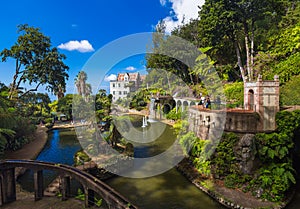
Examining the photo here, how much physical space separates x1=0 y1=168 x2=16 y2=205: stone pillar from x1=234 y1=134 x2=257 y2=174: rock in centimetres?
978

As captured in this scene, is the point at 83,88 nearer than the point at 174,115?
Yes

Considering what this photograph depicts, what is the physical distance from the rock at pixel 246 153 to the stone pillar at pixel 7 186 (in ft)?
32.1

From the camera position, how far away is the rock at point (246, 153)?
9164mm

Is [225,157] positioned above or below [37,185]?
below

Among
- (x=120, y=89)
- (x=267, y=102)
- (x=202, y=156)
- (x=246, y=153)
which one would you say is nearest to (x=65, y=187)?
(x=202, y=156)

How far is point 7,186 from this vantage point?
20.9 feet

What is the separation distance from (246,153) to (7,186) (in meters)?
10.0

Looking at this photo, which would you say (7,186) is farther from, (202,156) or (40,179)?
(202,156)

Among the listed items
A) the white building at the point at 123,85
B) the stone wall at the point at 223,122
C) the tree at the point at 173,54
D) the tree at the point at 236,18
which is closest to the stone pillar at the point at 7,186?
the stone wall at the point at 223,122

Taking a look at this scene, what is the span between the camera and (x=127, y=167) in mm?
12062

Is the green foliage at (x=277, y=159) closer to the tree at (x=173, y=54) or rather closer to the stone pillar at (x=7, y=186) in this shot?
Answer: the stone pillar at (x=7, y=186)

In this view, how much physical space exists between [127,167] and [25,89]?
834 inches

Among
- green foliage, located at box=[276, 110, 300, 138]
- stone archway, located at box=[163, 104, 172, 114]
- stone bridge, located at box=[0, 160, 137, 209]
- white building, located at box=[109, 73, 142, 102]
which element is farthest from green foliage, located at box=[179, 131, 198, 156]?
white building, located at box=[109, 73, 142, 102]

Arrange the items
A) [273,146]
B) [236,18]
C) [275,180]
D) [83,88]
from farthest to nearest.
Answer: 1. [236,18]
2. [83,88]
3. [273,146]
4. [275,180]
